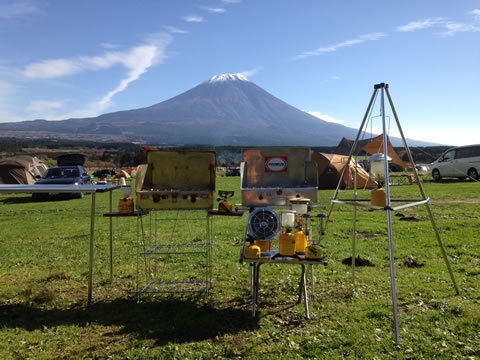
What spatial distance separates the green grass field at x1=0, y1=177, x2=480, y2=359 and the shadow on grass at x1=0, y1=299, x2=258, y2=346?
0.01 meters

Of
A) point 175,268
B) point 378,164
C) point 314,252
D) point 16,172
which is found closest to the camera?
point 314,252

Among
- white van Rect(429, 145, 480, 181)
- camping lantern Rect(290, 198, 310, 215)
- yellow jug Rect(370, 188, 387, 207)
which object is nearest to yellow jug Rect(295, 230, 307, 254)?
camping lantern Rect(290, 198, 310, 215)

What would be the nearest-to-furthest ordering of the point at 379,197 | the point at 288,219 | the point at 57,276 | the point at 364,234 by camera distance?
the point at 288,219 < the point at 379,197 < the point at 57,276 < the point at 364,234

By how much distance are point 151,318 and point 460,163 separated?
79.3ft

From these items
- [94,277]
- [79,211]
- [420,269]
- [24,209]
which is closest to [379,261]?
[420,269]

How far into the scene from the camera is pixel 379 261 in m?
6.64

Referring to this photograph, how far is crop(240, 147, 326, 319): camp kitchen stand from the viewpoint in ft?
15.0

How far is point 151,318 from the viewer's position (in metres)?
4.55

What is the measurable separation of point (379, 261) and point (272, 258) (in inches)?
132

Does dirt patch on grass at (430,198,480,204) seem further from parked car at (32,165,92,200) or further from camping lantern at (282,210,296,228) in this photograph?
parked car at (32,165,92,200)

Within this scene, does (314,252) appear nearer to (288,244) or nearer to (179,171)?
(288,244)

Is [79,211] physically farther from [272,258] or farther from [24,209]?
[272,258]

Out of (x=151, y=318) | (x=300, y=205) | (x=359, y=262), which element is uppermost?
(x=300, y=205)

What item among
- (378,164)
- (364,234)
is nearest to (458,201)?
(364,234)
